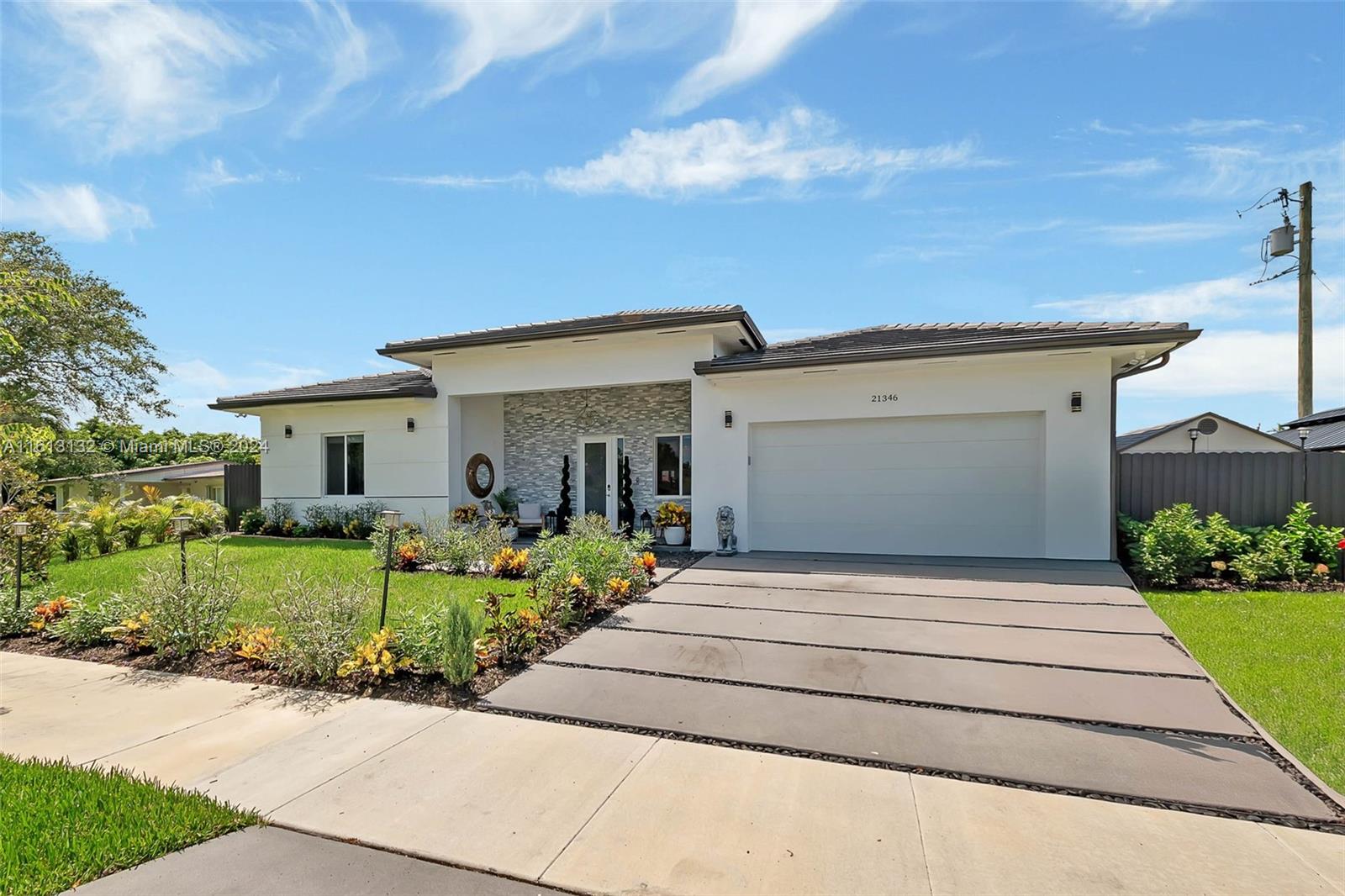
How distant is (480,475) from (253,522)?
5940mm

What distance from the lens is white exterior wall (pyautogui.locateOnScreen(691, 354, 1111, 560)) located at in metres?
9.48

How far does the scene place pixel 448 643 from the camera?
5.02m

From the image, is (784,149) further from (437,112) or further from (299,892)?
(299,892)

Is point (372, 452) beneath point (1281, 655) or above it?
above

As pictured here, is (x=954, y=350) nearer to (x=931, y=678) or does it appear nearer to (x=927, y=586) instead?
(x=927, y=586)

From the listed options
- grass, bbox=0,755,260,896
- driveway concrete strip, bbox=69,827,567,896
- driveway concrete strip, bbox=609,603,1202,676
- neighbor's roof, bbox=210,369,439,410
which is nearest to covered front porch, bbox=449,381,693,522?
neighbor's roof, bbox=210,369,439,410

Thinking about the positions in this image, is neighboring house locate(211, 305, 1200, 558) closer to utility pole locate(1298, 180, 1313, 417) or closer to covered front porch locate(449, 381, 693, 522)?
covered front porch locate(449, 381, 693, 522)

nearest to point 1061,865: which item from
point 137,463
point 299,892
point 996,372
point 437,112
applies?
point 299,892

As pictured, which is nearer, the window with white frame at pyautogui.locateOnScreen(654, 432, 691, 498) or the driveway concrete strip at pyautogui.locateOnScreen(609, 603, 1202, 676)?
the driveway concrete strip at pyautogui.locateOnScreen(609, 603, 1202, 676)

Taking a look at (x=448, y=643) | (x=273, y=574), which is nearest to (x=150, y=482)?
(x=273, y=574)

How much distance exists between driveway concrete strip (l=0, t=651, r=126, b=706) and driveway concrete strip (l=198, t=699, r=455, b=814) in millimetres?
3051

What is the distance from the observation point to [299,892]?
2.57 m

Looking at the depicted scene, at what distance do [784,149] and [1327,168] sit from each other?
50.6ft

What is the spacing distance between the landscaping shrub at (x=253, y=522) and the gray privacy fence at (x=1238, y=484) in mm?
18643
